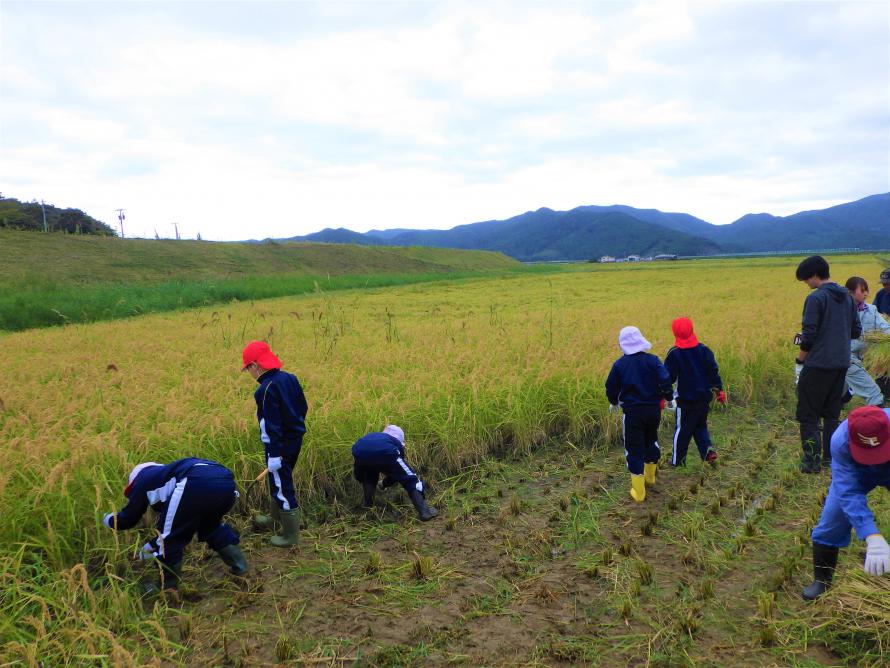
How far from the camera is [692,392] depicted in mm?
4434

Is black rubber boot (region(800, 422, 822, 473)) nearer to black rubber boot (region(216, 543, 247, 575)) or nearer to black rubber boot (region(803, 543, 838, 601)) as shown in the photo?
black rubber boot (region(803, 543, 838, 601))

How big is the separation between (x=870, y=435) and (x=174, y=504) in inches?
133

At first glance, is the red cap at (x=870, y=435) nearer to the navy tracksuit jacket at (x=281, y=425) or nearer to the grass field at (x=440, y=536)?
the grass field at (x=440, y=536)

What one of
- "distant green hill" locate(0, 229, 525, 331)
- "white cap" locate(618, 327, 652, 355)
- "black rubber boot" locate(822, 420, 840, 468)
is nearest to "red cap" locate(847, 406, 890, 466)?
"white cap" locate(618, 327, 652, 355)

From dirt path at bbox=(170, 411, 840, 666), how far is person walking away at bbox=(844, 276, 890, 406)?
1.63m

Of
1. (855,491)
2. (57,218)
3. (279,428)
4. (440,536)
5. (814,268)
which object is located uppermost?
(57,218)

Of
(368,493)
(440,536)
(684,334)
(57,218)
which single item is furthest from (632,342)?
(57,218)

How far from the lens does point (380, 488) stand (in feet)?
14.0

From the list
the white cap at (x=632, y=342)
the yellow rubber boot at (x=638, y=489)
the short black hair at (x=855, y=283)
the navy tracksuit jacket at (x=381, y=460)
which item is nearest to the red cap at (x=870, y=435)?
the yellow rubber boot at (x=638, y=489)

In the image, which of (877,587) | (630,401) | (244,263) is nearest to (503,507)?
(630,401)

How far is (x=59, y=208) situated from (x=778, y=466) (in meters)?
53.1

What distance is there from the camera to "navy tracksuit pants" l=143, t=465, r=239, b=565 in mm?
2797

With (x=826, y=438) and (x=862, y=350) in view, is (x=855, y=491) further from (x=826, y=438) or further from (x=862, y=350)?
(x=862, y=350)

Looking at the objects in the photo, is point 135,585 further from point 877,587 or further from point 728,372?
point 728,372
